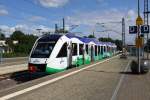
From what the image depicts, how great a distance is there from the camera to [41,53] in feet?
79.5

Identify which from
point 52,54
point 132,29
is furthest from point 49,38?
point 132,29

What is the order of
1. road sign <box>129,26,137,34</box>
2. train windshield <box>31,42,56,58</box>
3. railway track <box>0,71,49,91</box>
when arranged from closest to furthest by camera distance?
railway track <box>0,71,49,91</box>, train windshield <box>31,42,56,58</box>, road sign <box>129,26,137,34</box>

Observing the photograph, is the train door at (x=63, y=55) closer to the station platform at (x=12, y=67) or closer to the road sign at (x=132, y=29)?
the road sign at (x=132, y=29)

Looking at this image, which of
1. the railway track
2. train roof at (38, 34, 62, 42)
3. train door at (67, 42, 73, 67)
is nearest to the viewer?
the railway track

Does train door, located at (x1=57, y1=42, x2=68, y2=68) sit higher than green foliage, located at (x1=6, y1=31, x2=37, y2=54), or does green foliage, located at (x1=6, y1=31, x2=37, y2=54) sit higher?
green foliage, located at (x1=6, y1=31, x2=37, y2=54)

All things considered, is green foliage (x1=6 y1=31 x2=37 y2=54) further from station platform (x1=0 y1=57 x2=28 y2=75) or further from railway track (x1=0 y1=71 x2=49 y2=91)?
railway track (x1=0 y1=71 x2=49 y2=91)

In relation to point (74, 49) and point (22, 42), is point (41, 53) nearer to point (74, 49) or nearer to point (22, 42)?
point (74, 49)

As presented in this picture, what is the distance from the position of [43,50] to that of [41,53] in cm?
34

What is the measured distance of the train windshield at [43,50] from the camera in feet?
78.7

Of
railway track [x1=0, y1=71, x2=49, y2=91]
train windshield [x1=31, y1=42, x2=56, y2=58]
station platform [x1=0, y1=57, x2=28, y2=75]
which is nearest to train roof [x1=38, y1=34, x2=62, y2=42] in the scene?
train windshield [x1=31, y1=42, x2=56, y2=58]

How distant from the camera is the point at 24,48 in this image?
345 feet

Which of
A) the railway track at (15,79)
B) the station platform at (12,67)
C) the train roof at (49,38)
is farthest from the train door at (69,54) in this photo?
the station platform at (12,67)

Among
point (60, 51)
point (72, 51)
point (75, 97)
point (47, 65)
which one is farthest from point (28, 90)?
point (72, 51)

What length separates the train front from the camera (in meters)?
23.4
